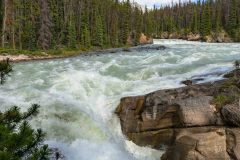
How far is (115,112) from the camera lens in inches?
608

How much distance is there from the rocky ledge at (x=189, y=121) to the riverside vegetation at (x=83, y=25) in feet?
120

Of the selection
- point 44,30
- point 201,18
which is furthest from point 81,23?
point 201,18

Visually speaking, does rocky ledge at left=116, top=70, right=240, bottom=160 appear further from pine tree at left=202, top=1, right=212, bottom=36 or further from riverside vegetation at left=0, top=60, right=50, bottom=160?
pine tree at left=202, top=1, right=212, bottom=36

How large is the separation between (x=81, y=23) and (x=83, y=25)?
0.68m

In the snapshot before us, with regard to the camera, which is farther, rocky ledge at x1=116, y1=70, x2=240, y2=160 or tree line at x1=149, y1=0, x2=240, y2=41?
tree line at x1=149, y1=0, x2=240, y2=41

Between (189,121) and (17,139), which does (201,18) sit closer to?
(189,121)

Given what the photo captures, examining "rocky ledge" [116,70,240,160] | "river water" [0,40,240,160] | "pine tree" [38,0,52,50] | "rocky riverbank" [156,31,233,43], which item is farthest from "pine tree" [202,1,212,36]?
"rocky ledge" [116,70,240,160]

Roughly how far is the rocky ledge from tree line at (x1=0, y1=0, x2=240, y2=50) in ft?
107

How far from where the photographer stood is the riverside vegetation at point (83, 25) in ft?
209

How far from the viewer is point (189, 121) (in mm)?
12461

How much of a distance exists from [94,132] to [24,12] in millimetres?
66973

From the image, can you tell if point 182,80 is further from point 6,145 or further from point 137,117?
point 6,145

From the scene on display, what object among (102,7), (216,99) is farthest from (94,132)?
(102,7)

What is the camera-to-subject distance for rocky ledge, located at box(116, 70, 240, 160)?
11.3m
